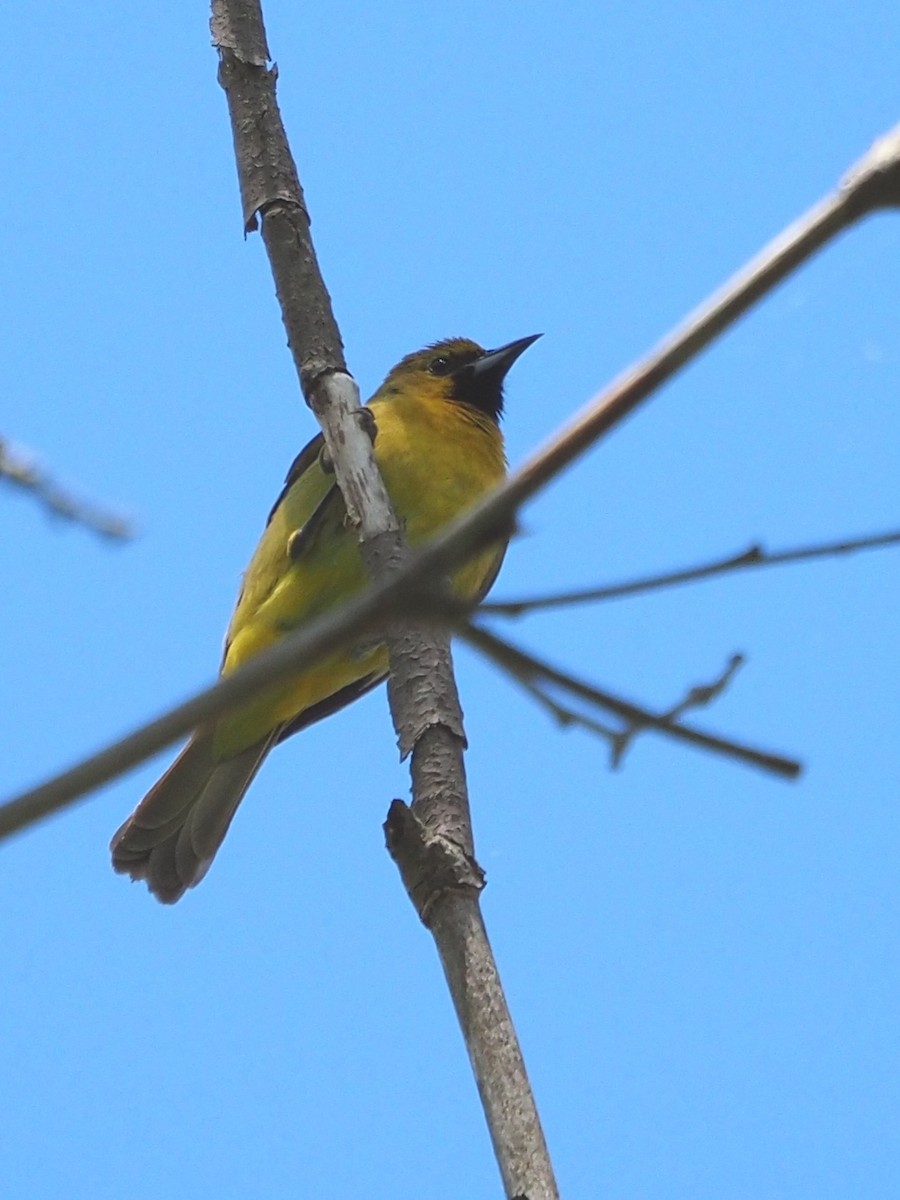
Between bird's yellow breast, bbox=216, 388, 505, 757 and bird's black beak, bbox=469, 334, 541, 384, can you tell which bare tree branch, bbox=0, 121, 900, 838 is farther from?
bird's black beak, bbox=469, 334, 541, 384

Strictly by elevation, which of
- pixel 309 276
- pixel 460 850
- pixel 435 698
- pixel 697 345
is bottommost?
pixel 697 345

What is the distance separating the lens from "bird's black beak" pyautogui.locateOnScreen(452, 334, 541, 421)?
22.1ft

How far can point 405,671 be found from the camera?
12.6 feet

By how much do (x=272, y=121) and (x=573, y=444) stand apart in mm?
4107

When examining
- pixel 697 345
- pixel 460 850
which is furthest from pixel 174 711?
pixel 460 850

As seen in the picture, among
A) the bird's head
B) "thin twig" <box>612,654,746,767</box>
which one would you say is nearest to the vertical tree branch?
"thin twig" <box>612,654,746,767</box>

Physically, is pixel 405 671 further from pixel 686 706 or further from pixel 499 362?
pixel 499 362

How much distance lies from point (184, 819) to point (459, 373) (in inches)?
90.5

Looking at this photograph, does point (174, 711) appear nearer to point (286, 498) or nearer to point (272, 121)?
point (272, 121)

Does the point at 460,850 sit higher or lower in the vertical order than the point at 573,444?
higher

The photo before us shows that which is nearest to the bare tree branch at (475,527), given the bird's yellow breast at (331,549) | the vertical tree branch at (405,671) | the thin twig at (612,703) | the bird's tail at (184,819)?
the thin twig at (612,703)

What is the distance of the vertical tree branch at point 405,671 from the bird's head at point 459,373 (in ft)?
6.20

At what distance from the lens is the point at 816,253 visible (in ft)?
3.35

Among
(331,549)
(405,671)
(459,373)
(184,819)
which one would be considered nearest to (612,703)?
(405,671)
